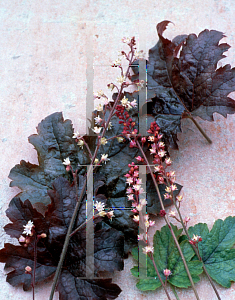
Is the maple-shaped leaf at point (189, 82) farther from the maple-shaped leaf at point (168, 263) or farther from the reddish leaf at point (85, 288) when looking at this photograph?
the reddish leaf at point (85, 288)

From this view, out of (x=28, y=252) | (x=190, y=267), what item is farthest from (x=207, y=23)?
(x=28, y=252)

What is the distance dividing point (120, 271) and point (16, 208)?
0.27m

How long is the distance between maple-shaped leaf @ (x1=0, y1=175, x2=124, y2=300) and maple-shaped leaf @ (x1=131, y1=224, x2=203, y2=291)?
0.23 feet

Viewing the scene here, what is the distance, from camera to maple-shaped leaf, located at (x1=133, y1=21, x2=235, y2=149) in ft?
2.73

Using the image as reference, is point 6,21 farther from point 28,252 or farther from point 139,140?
point 28,252

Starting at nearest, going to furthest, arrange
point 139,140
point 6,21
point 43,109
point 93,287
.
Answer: point 93,287 → point 139,140 → point 43,109 → point 6,21

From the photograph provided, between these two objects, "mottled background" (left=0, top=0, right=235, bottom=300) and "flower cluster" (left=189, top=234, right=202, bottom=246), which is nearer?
"flower cluster" (left=189, top=234, right=202, bottom=246)

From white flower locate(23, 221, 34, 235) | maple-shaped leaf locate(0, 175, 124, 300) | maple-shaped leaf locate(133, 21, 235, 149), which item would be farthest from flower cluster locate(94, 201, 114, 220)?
maple-shaped leaf locate(133, 21, 235, 149)

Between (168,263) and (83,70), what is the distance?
0.57 metres

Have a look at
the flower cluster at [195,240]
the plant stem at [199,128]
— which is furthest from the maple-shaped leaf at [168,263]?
the plant stem at [199,128]

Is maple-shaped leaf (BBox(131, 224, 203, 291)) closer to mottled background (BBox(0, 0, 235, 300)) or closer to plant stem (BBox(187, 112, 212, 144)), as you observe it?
mottled background (BBox(0, 0, 235, 300))

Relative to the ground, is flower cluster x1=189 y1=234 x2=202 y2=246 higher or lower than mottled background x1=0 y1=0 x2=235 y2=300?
lower

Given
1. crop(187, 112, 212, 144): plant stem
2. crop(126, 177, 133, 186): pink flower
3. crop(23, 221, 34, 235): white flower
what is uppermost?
crop(187, 112, 212, 144): plant stem

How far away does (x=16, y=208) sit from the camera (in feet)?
2.41
